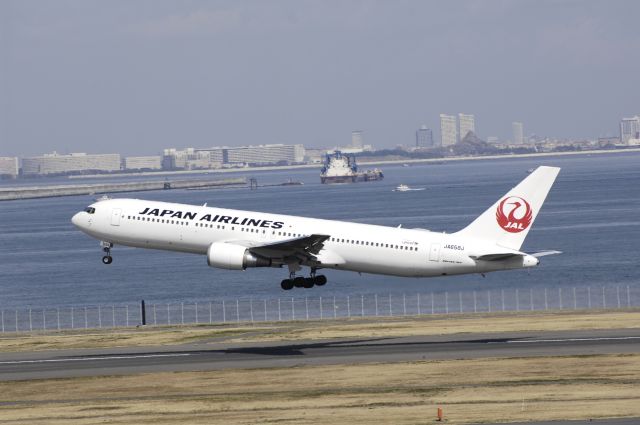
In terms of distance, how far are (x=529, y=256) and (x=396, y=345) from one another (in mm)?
9589

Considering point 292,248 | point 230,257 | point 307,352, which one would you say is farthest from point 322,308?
point 307,352

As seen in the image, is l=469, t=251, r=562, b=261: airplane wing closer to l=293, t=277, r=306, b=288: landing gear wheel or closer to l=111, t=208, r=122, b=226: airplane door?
l=293, t=277, r=306, b=288: landing gear wheel

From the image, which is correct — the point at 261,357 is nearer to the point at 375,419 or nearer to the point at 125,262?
the point at 375,419

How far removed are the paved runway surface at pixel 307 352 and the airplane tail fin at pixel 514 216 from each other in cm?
630

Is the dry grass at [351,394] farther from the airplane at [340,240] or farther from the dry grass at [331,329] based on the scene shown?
the dry grass at [331,329]

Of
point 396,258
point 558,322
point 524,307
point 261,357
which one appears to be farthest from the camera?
point 524,307

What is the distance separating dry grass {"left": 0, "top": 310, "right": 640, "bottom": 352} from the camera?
7356 centimetres

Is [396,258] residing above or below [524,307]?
above

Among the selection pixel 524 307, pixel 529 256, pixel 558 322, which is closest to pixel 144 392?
pixel 529 256

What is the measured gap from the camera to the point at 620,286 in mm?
128625

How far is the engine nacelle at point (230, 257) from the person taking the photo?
65875 mm

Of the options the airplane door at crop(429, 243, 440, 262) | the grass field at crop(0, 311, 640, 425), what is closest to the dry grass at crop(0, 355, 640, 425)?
the grass field at crop(0, 311, 640, 425)

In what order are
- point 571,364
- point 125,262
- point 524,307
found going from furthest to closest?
1. point 125,262
2. point 524,307
3. point 571,364

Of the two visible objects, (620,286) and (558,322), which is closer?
(558,322)
